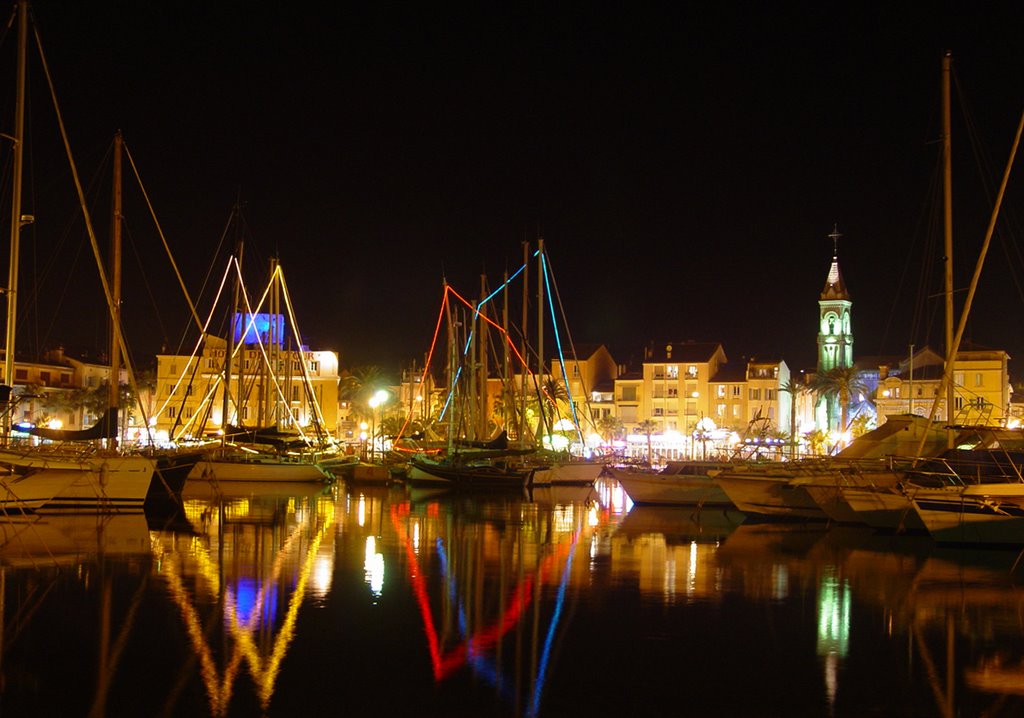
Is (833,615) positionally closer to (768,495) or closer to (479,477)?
(768,495)

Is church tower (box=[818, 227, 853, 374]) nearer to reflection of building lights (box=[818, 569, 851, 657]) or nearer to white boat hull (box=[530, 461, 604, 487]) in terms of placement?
white boat hull (box=[530, 461, 604, 487])

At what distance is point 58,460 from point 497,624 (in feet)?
62.8

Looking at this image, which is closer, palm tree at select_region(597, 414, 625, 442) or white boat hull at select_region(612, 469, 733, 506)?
white boat hull at select_region(612, 469, 733, 506)

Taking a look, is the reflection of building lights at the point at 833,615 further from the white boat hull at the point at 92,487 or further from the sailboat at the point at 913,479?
the white boat hull at the point at 92,487

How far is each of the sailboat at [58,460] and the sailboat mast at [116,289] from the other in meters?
0.12

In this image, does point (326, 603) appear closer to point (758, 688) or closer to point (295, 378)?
point (758, 688)

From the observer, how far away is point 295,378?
10238cm

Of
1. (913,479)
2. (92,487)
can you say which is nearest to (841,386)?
(913,479)

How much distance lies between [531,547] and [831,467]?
1128 centimetres

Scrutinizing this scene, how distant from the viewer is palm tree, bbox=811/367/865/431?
93750 millimetres

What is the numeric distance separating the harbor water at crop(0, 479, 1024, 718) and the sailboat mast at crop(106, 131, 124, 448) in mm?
6799

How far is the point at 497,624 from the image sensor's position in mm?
17672

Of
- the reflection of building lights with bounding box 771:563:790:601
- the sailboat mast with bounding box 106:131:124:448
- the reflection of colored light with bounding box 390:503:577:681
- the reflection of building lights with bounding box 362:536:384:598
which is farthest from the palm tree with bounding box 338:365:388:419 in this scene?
the reflection of building lights with bounding box 771:563:790:601

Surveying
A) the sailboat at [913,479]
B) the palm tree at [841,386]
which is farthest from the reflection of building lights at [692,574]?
the palm tree at [841,386]
